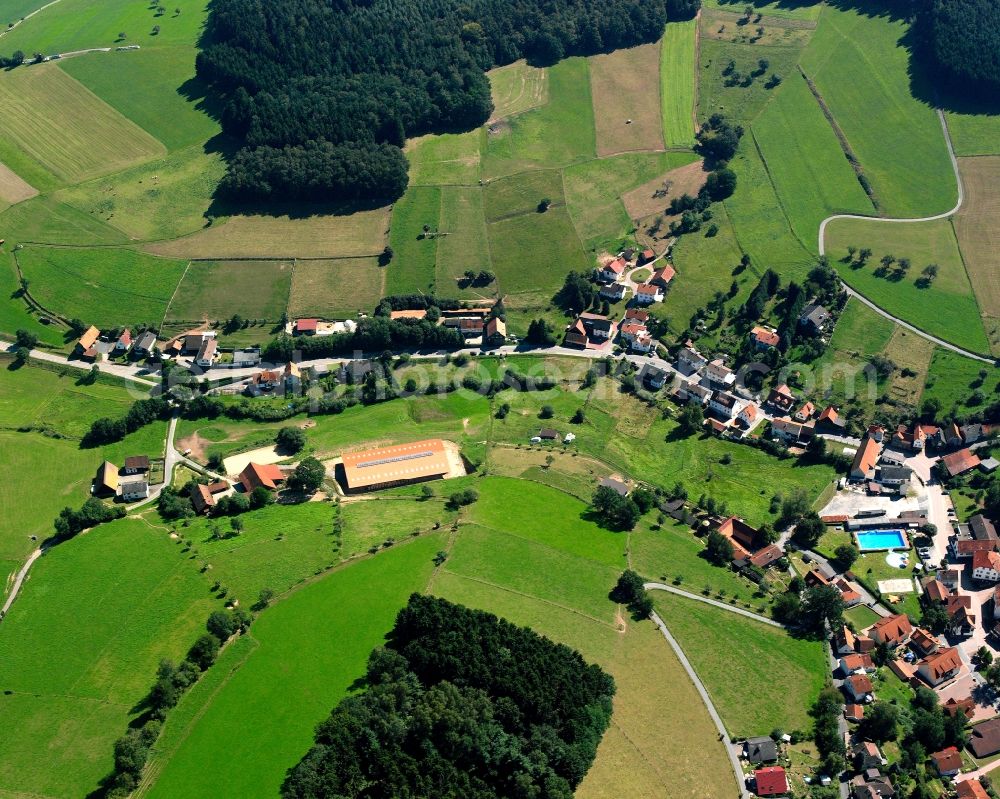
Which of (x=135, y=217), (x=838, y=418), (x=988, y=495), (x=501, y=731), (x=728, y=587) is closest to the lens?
(x=501, y=731)

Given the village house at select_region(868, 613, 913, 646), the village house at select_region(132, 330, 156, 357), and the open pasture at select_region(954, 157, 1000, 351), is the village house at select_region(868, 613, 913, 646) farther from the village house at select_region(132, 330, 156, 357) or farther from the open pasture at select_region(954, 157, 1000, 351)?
the village house at select_region(132, 330, 156, 357)

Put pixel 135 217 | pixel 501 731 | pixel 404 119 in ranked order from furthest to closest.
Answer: pixel 404 119, pixel 135 217, pixel 501 731

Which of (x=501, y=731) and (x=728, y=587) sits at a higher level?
(x=501, y=731)

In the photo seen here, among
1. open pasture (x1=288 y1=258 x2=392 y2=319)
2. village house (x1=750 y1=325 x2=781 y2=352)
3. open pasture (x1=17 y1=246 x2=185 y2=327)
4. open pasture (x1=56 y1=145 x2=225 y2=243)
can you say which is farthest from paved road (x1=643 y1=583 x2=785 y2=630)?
open pasture (x1=56 y1=145 x2=225 y2=243)

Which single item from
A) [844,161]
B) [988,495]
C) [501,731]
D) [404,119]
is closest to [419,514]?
[501,731]

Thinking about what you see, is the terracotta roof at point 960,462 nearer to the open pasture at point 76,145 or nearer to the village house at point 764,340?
the village house at point 764,340

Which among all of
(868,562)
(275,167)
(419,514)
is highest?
(275,167)

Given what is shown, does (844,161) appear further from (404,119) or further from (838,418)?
(404,119)
